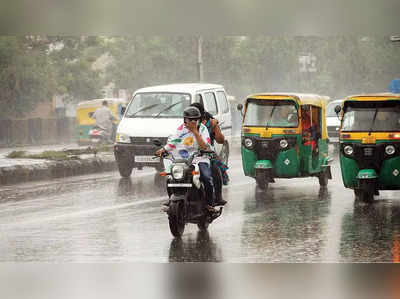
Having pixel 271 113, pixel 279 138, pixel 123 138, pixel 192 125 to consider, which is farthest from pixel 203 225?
pixel 123 138

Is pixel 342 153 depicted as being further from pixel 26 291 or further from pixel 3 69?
pixel 3 69

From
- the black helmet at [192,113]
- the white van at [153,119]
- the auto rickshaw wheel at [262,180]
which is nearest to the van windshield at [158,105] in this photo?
the white van at [153,119]

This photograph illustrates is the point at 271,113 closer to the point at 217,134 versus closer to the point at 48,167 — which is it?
the point at 217,134

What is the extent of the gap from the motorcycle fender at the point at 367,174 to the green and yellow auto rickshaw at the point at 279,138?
2.50 metres

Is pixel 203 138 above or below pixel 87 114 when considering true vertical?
above

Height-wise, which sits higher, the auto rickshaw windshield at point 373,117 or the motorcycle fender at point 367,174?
the auto rickshaw windshield at point 373,117

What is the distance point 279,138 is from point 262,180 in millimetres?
851

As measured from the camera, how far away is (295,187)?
63.8 ft

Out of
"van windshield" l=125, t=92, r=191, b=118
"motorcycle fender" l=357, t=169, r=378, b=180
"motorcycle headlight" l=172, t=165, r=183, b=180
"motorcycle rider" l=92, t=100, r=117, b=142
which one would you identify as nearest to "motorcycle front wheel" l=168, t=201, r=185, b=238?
"motorcycle headlight" l=172, t=165, r=183, b=180

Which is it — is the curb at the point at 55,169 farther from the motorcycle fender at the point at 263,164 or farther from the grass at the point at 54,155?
the motorcycle fender at the point at 263,164

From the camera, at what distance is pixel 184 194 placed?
1227 centimetres

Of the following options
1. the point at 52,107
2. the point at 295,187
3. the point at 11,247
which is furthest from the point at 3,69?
the point at 11,247

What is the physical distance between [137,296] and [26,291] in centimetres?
95

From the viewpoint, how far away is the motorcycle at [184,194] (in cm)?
1214
